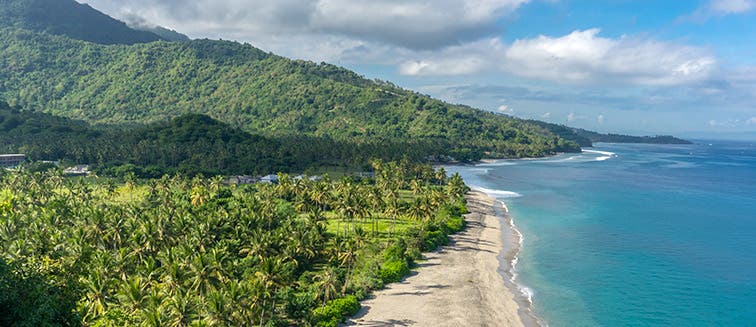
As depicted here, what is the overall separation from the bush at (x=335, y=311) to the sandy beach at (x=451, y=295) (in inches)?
44.4

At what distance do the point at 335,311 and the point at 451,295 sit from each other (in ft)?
60.9

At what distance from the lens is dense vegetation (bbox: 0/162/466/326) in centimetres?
4150

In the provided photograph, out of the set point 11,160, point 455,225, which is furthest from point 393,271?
point 11,160

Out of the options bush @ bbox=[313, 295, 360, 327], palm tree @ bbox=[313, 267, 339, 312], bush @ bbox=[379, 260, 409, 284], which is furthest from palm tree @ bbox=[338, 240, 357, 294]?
bush @ bbox=[313, 295, 360, 327]

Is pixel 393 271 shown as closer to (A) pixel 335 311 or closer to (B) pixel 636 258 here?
(A) pixel 335 311

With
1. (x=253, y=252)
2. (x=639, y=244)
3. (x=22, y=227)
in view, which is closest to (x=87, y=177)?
(x=22, y=227)

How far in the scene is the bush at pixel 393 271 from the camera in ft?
232

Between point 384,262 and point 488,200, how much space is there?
79.1m

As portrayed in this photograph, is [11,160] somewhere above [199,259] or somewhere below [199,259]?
above

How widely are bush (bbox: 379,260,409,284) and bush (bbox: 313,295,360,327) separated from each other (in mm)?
10712

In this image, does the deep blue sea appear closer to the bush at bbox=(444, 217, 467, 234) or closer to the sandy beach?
the sandy beach

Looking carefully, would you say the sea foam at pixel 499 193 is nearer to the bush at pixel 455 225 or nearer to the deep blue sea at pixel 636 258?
the deep blue sea at pixel 636 258

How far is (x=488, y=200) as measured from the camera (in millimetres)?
147750

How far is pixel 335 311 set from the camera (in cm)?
5628
